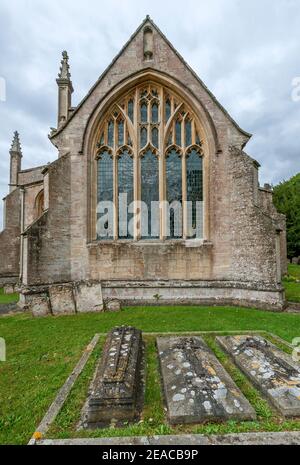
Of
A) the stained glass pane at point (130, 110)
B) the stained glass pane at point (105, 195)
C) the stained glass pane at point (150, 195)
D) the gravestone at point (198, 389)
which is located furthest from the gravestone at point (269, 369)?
the stained glass pane at point (130, 110)

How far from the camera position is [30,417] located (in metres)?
3.31

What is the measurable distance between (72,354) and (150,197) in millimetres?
7155

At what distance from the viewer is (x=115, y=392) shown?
3324 mm

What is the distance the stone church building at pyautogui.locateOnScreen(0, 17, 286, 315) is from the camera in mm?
9953

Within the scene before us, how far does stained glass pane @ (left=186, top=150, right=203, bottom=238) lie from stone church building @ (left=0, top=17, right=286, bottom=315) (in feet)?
0.14

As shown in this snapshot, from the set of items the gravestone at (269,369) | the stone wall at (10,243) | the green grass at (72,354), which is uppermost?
the stone wall at (10,243)

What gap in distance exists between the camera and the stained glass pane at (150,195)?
10.8m

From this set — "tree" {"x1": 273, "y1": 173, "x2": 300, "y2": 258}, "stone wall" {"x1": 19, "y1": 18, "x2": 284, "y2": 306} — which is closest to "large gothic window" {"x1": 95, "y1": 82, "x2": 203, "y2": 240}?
"stone wall" {"x1": 19, "y1": 18, "x2": 284, "y2": 306}

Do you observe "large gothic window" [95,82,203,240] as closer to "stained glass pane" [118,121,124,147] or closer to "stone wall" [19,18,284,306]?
"stained glass pane" [118,121,124,147]

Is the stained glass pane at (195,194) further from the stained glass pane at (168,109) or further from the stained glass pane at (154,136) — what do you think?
the stained glass pane at (168,109)

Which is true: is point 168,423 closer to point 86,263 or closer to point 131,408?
point 131,408

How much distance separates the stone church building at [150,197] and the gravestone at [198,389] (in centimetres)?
554

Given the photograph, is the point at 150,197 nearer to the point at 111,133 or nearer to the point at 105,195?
the point at 105,195

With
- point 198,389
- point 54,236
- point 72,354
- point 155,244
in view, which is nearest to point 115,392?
point 198,389
